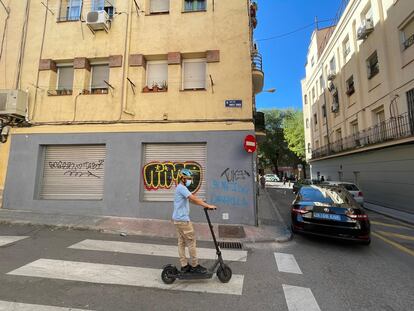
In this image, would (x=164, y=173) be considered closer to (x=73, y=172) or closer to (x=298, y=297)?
(x=73, y=172)

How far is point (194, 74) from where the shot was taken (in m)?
10.0

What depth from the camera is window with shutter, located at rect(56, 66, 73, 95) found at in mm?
10445

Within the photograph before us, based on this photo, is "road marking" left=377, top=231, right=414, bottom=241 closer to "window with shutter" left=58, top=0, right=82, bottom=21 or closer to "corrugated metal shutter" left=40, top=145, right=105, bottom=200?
"corrugated metal shutter" left=40, top=145, right=105, bottom=200

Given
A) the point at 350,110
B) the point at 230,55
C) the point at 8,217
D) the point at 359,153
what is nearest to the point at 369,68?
the point at 350,110

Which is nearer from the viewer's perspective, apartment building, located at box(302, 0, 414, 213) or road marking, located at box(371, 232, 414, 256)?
road marking, located at box(371, 232, 414, 256)

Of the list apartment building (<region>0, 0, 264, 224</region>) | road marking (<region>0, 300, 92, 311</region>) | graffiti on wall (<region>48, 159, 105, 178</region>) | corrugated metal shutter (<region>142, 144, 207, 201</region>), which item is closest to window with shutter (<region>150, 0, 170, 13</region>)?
apartment building (<region>0, 0, 264, 224</region>)

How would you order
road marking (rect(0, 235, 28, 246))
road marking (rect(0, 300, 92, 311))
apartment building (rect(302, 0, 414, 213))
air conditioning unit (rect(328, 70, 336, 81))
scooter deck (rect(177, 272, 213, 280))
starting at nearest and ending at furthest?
road marking (rect(0, 300, 92, 311)) < scooter deck (rect(177, 272, 213, 280)) < road marking (rect(0, 235, 28, 246)) < apartment building (rect(302, 0, 414, 213)) < air conditioning unit (rect(328, 70, 336, 81))

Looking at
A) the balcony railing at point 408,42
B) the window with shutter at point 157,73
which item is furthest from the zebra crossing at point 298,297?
the balcony railing at point 408,42

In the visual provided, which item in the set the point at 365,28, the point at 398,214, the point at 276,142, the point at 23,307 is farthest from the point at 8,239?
the point at 276,142

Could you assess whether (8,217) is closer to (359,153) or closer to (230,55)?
(230,55)

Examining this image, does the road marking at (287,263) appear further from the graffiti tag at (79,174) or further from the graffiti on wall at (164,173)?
the graffiti tag at (79,174)

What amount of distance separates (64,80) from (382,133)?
55.5 ft

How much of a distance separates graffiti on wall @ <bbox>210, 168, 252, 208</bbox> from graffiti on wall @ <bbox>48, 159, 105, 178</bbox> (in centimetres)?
432

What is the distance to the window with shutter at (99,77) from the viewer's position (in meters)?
10.3
